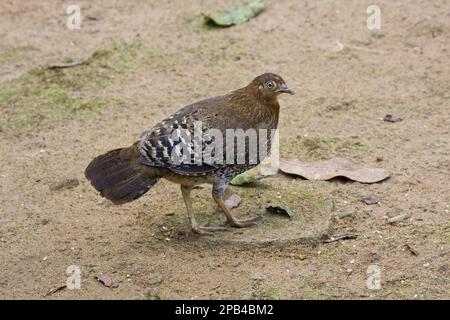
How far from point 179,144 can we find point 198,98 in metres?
2.61

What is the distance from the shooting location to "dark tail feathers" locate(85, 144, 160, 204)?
21.4ft

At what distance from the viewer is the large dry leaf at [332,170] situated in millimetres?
7457

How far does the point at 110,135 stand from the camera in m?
A: 8.54

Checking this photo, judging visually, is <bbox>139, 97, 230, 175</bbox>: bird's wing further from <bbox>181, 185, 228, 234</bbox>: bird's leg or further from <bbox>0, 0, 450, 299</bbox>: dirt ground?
<bbox>0, 0, 450, 299</bbox>: dirt ground

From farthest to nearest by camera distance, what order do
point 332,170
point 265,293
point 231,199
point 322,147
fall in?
point 322,147 < point 332,170 < point 231,199 < point 265,293

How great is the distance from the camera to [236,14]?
417 inches

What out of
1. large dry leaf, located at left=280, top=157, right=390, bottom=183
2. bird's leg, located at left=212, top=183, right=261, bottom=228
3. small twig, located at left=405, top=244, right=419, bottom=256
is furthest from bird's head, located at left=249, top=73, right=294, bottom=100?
small twig, located at left=405, top=244, right=419, bottom=256

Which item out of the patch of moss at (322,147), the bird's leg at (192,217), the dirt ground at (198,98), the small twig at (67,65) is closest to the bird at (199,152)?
the bird's leg at (192,217)

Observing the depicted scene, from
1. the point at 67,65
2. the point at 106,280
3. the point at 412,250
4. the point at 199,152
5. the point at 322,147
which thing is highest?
the point at 199,152

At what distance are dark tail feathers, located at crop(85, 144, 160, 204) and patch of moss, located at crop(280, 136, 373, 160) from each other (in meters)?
1.76

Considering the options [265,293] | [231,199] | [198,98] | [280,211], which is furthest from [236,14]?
[265,293]

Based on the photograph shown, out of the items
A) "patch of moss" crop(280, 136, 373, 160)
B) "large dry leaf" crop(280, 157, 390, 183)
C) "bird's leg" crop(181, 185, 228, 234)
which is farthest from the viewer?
"patch of moss" crop(280, 136, 373, 160)

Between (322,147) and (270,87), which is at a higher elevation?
(270,87)

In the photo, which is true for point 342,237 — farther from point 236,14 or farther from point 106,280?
point 236,14
